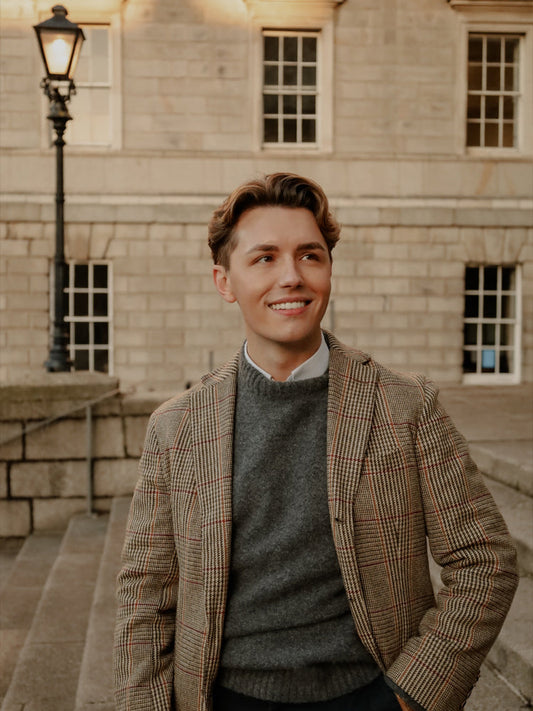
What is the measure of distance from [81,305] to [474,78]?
24.8ft

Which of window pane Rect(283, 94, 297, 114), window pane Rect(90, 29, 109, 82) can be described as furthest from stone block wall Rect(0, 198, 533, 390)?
window pane Rect(90, 29, 109, 82)

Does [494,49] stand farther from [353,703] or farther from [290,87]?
[353,703]

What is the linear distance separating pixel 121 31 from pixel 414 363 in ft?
23.1

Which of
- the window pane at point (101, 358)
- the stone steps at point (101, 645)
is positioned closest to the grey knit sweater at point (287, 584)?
the stone steps at point (101, 645)

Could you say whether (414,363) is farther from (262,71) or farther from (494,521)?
(494,521)

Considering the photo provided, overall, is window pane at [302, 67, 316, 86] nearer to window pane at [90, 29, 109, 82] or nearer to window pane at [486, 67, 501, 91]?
window pane at [486, 67, 501, 91]

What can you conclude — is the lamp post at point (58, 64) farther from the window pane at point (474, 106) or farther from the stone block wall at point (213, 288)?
the window pane at point (474, 106)

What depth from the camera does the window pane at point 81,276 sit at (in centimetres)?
1322

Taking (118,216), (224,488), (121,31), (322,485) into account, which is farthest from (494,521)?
(121,31)

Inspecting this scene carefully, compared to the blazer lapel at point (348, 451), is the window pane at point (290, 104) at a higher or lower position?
higher

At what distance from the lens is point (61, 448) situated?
6832mm

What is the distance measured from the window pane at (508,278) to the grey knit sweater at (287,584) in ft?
41.6

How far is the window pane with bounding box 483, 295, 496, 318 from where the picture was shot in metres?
13.8

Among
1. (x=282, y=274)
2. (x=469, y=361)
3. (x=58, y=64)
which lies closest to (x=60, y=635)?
(x=282, y=274)
